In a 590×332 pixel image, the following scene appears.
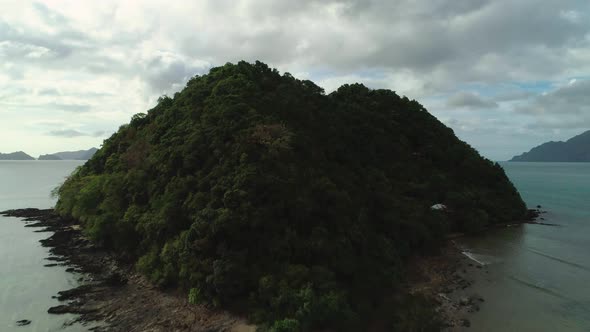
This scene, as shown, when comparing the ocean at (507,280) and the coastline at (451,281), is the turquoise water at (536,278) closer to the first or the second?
the ocean at (507,280)

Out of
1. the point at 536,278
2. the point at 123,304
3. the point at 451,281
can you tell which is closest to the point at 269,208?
the point at 123,304

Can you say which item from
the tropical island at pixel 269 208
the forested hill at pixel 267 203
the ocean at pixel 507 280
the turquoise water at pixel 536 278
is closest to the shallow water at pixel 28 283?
the ocean at pixel 507 280

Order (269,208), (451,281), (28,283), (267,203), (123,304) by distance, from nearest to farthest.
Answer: (123,304) → (269,208) → (267,203) → (28,283) → (451,281)

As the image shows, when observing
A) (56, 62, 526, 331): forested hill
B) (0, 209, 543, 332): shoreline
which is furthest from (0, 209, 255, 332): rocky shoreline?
(56, 62, 526, 331): forested hill

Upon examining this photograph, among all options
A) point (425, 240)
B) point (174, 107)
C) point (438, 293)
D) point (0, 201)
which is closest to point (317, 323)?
point (438, 293)

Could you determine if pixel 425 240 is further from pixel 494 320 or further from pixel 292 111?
pixel 292 111

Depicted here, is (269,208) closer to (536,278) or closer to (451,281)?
(451,281)
